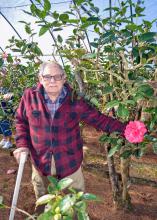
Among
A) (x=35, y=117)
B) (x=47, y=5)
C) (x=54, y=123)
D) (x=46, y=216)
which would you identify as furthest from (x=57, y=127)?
(x=46, y=216)

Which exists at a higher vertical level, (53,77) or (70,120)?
(53,77)

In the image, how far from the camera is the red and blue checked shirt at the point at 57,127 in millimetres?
2062

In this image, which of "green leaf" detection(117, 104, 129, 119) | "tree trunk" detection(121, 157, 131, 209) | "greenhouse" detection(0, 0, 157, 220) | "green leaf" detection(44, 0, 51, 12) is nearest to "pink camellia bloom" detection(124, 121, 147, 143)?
"greenhouse" detection(0, 0, 157, 220)

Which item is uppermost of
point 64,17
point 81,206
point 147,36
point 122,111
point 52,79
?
point 64,17

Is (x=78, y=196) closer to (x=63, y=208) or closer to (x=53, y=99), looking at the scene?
(x=63, y=208)

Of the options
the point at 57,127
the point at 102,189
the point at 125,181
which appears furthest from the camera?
the point at 102,189

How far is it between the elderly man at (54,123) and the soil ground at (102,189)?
725 mm

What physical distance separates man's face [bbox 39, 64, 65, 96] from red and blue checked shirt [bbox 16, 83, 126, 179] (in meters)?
0.11

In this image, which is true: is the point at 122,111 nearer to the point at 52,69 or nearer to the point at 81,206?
the point at 52,69

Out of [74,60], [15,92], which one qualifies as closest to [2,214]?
[74,60]

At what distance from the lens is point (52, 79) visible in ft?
6.42

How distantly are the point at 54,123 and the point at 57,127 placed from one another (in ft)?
0.12

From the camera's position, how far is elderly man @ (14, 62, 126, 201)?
2043 millimetres

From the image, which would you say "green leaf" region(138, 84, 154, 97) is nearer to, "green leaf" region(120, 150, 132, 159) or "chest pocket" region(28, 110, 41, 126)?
"green leaf" region(120, 150, 132, 159)
